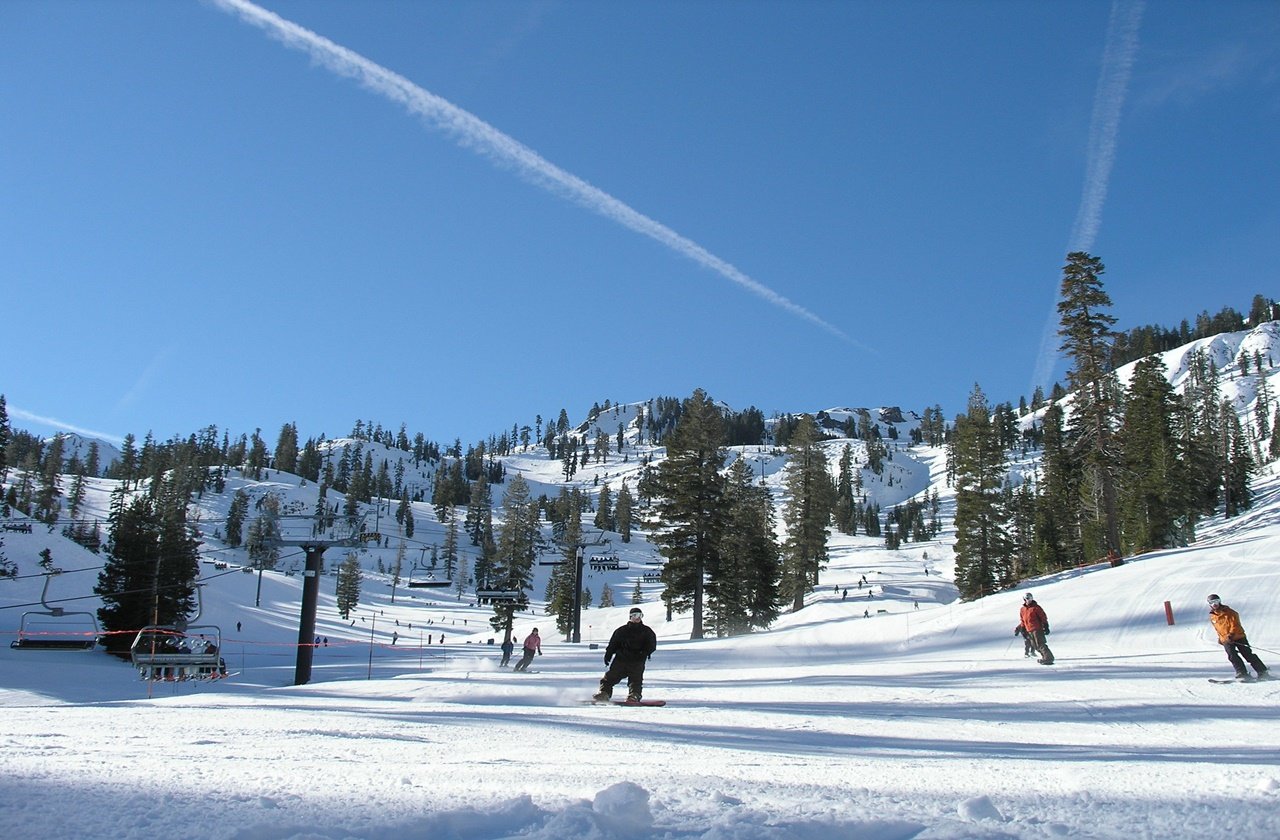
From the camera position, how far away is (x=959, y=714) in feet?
34.4

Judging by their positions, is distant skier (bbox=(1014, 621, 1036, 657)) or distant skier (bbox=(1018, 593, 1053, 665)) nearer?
distant skier (bbox=(1018, 593, 1053, 665))

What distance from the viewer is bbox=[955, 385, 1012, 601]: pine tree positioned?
49688mm

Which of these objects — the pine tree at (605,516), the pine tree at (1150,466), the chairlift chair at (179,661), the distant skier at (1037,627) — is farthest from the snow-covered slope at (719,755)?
the pine tree at (605,516)

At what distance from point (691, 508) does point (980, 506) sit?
2017 cm

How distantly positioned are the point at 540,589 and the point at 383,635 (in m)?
64.8

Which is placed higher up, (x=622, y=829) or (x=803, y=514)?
(x=803, y=514)

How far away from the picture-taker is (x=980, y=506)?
1962 inches

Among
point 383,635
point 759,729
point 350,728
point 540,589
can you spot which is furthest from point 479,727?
point 540,589

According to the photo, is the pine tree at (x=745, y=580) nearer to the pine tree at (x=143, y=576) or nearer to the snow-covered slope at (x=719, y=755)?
the snow-covered slope at (x=719, y=755)

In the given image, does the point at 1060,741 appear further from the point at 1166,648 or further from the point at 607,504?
the point at 607,504

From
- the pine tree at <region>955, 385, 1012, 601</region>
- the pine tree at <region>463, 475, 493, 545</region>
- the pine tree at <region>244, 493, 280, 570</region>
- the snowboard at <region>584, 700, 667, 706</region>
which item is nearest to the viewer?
the snowboard at <region>584, 700, 667, 706</region>

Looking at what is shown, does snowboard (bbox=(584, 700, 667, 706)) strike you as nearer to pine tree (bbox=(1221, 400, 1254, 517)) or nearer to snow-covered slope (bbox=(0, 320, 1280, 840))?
snow-covered slope (bbox=(0, 320, 1280, 840))

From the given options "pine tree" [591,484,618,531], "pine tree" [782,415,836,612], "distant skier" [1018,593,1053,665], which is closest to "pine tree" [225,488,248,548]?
"pine tree" [591,484,618,531]

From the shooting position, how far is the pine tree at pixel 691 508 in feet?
131
